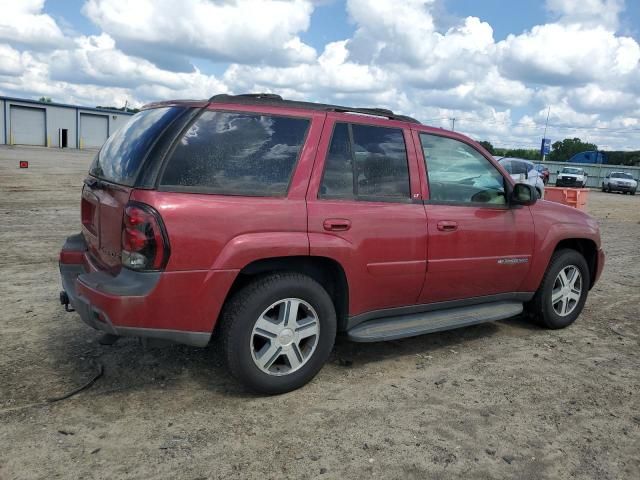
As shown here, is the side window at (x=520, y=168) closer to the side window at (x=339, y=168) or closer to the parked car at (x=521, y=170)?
the parked car at (x=521, y=170)

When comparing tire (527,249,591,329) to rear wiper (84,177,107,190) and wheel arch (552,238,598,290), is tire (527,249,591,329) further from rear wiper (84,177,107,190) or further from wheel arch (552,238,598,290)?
rear wiper (84,177,107,190)

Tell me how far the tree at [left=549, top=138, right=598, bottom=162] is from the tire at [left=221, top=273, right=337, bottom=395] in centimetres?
8704

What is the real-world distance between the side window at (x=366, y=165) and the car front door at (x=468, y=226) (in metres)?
0.21

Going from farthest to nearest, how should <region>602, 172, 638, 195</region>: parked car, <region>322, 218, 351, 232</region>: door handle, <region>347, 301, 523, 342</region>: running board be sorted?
<region>602, 172, 638, 195</region>: parked car
<region>347, 301, 523, 342</region>: running board
<region>322, 218, 351, 232</region>: door handle

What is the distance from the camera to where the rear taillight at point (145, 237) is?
10.0ft

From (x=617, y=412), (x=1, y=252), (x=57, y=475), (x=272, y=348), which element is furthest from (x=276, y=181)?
(x=1, y=252)

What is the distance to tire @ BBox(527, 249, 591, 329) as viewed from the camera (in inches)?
197

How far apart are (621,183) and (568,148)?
2243 inches

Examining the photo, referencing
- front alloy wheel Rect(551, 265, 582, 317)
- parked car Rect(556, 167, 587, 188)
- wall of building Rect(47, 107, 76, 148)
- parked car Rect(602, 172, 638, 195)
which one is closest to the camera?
front alloy wheel Rect(551, 265, 582, 317)

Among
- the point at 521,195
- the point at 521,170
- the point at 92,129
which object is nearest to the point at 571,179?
the point at 521,170

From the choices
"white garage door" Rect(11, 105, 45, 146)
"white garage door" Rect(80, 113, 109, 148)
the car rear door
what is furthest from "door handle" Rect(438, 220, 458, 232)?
"white garage door" Rect(80, 113, 109, 148)

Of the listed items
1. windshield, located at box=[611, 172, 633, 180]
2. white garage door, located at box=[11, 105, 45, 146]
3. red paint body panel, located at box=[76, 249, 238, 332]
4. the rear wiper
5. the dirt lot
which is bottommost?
the dirt lot

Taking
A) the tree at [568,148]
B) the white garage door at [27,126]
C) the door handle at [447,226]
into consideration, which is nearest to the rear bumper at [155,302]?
the door handle at [447,226]

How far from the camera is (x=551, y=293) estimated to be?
5.04m
